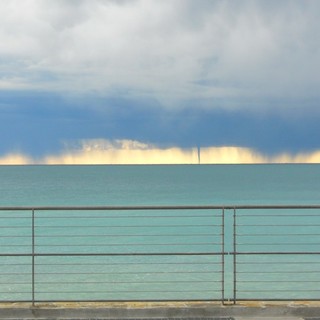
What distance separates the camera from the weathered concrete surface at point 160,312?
15.0ft

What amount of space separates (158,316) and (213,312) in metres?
0.43

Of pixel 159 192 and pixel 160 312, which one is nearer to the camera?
pixel 160 312

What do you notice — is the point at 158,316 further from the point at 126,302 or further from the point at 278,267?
the point at 278,267

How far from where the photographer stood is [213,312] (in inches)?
180

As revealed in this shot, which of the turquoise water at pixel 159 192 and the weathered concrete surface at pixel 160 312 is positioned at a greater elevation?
the weathered concrete surface at pixel 160 312

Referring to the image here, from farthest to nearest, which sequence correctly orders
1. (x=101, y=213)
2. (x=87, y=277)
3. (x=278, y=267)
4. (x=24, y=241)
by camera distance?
(x=101, y=213), (x=24, y=241), (x=278, y=267), (x=87, y=277)

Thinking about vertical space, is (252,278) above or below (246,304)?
below

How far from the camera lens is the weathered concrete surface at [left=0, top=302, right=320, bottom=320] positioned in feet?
15.0

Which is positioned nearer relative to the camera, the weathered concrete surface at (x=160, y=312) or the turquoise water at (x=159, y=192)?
the weathered concrete surface at (x=160, y=312)

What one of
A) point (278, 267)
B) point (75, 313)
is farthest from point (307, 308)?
point (278, 267)

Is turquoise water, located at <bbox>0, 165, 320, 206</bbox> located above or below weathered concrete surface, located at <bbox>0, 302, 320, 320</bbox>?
below

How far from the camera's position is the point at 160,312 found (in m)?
4.57

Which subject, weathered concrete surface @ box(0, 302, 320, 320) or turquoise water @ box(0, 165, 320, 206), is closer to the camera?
weathered concrete surface @ box(0, 302, 320, 320)

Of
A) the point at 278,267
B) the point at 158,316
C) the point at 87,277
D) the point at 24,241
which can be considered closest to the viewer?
the point at 158,316
